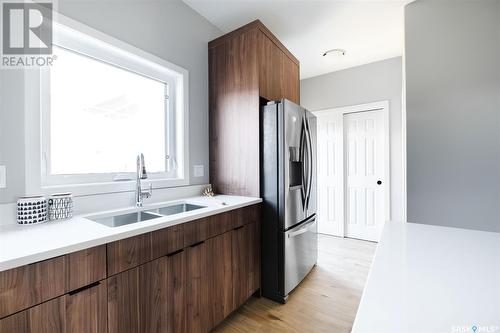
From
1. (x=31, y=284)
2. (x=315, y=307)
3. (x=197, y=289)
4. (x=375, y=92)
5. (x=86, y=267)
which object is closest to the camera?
(x=31, y=284)

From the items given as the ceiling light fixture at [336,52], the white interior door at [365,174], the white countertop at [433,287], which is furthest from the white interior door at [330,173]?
the white countertop at [433,287]

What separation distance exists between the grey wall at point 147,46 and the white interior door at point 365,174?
2.44m

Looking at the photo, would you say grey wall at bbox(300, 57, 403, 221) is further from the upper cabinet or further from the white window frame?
the white window frame

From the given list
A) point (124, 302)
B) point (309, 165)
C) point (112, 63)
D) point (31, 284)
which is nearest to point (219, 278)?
point (124, 302)

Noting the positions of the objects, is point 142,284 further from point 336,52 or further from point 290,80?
point 336,52

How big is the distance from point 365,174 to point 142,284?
11.0ft

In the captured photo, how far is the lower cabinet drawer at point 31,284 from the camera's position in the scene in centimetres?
72

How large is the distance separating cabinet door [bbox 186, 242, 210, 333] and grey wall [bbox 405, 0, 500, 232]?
194 cm

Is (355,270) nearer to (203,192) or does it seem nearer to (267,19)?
(203,192)

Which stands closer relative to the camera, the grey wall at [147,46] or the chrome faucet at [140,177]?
the grey wall at [147,46]

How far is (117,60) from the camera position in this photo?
64.4 inches

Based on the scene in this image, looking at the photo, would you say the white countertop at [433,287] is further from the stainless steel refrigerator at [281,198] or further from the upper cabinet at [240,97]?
the upper cabinet at [240,97]

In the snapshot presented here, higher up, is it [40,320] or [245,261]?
[40,320]

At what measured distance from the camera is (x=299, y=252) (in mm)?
2146
